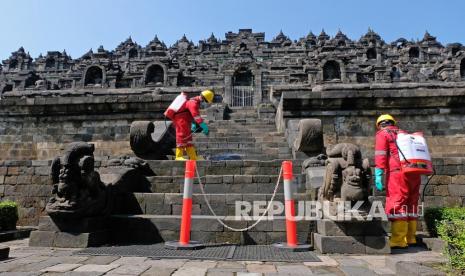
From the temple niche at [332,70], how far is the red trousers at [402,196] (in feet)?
83.3

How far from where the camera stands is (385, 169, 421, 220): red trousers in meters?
4.84

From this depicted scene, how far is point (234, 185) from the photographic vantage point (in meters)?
6.40

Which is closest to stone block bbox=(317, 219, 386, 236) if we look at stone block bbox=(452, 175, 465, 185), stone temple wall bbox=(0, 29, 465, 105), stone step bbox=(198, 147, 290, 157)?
stone block bbox=(452, 175, 465, 185)

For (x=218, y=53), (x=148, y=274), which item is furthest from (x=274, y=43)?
(x=148, y=274)

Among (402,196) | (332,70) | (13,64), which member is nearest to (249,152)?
(402,196)

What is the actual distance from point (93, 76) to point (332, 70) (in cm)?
2234

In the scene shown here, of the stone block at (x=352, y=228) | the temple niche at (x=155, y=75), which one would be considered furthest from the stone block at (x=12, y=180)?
the temple niche at (x=155, y=75)

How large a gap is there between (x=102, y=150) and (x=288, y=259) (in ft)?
25.5

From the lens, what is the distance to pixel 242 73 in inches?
1166

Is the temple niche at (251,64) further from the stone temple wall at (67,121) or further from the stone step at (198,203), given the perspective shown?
the stone step at (198,203)

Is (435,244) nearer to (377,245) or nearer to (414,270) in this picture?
(377,245)

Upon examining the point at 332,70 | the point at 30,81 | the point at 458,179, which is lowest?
the point at 458,179

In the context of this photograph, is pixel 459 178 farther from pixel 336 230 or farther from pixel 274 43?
pixel 274 43

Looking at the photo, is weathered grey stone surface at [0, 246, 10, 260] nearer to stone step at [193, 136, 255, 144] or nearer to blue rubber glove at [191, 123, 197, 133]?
blue rubber glove at [191, 123, 197, 133]
